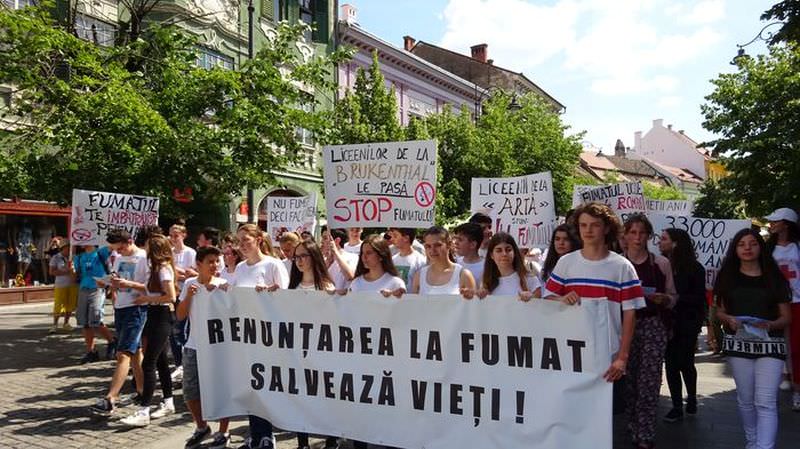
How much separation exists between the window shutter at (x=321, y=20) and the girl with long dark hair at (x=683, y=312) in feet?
74.1

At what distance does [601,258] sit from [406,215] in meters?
Answer: 2.19

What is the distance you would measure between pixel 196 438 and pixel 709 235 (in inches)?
249

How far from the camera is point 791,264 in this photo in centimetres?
643

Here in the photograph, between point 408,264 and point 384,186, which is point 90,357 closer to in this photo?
point 408,264

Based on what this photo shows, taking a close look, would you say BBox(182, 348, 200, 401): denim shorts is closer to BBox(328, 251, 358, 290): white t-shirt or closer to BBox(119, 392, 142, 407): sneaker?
BBox(328, 251, 358, 290): white t-shirt

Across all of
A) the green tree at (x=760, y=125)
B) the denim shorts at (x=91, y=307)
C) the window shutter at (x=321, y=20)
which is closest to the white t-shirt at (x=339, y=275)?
the denim shorts at (x=91, y=307)

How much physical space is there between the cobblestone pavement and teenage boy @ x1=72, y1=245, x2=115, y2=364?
363mm

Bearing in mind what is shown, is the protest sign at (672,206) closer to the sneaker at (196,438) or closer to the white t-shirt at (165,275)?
the white t-shirt at (165,275)

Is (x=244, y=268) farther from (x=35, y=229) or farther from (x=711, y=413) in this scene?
(x=35, y=229)

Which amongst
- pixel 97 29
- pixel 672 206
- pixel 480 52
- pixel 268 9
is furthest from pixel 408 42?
pixel 672 206

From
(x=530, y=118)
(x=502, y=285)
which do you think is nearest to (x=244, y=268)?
(x=502, y=285)

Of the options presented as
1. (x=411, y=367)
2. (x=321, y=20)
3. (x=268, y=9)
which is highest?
(x=321, y=20)

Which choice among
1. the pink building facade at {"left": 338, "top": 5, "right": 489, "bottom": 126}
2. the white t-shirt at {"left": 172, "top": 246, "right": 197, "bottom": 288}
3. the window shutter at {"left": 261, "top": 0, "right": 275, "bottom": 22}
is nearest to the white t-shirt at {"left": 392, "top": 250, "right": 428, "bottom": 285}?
the white t-shirt at {"left": 172, "top": 246, "right": 197, "bottom": 288}

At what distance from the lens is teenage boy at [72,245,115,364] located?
9048 mm
